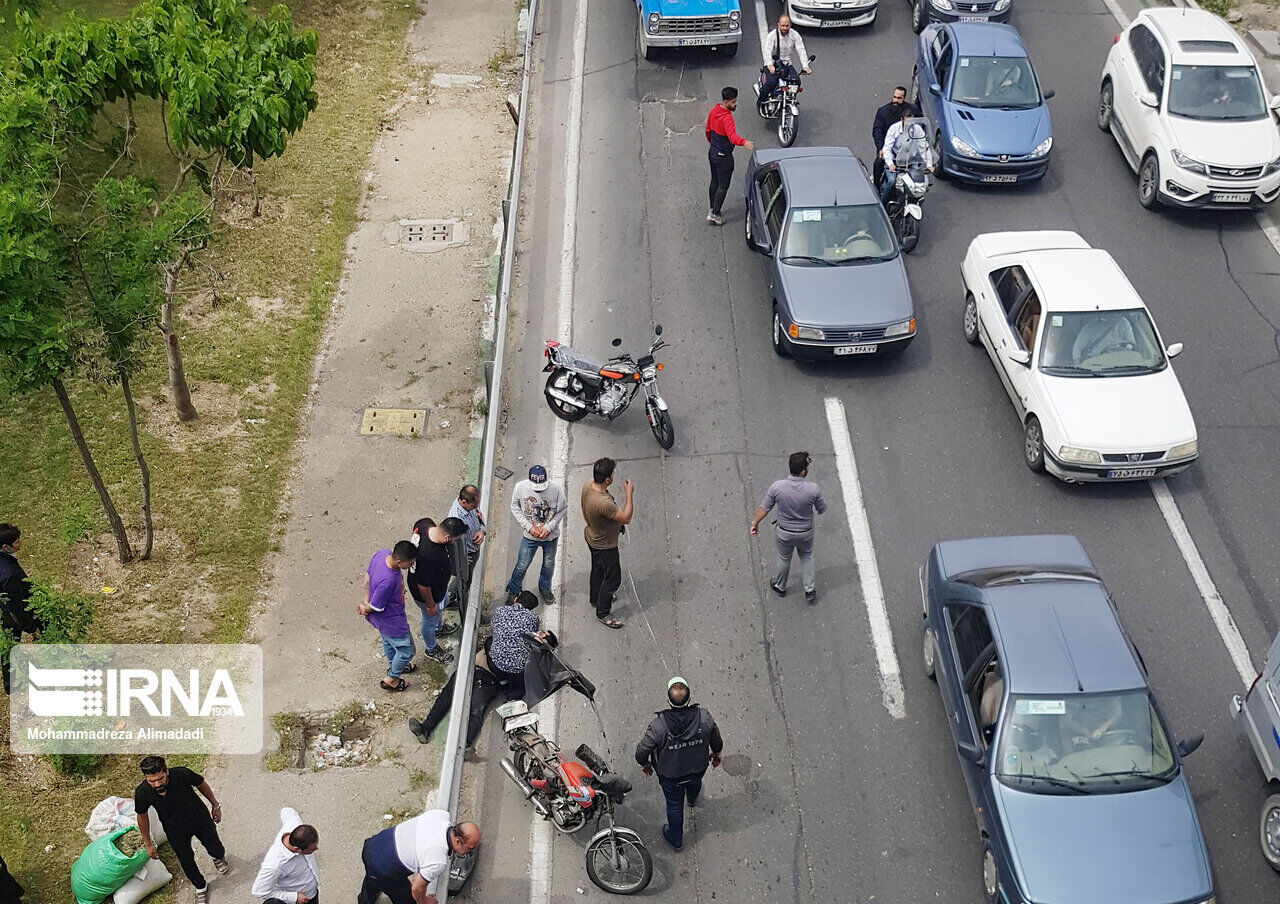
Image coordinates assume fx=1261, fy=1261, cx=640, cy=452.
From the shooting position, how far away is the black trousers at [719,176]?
1677 centimetres

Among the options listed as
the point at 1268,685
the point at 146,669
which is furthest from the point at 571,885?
the point at 1268,685

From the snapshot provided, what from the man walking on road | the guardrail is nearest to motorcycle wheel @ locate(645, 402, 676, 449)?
the guardrail

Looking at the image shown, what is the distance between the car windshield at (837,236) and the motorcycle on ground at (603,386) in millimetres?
2394

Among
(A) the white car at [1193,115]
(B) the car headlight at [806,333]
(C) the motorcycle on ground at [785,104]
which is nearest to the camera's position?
(B) the car headlight at [806,333]

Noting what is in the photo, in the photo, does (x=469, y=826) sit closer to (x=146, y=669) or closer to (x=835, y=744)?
(x=835, y=744)

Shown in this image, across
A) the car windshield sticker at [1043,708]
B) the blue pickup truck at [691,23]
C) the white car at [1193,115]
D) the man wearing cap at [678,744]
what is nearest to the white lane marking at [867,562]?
the car windshield sticker at [1043,708]

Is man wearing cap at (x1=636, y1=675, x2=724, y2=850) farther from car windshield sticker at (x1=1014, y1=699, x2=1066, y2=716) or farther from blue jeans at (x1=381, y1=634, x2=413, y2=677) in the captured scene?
blue jeans at (x1=381, y1=634, x2=413, y2=677)

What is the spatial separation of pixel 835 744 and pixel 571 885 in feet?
8.55

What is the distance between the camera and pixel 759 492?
13.4 m

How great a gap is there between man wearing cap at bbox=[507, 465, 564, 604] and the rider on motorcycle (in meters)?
9.25

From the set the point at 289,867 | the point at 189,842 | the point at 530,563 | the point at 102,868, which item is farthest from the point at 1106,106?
the point at 102,868

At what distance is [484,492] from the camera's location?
42.2ft

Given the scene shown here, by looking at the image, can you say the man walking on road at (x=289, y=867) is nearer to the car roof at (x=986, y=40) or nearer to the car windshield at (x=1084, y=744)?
the car windshield at (x=1084, y=744)

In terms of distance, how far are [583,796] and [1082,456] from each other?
6.48 m
